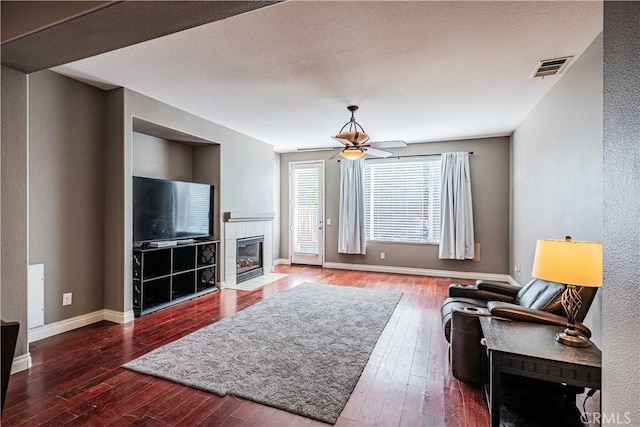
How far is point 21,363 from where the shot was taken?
2445mm

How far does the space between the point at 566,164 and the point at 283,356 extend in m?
3.13

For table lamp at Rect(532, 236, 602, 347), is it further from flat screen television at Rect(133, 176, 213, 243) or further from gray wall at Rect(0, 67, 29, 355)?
flat screen television at Rect(133, 176, 213, 243)

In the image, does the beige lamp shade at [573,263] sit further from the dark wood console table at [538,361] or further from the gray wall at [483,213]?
the gray wall at [483,213]

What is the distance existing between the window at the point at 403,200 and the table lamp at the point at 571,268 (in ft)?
14.5

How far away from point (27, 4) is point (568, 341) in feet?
12.2

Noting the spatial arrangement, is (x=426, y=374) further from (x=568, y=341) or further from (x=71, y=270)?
(x=71, y=270)

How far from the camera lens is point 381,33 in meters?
2.38

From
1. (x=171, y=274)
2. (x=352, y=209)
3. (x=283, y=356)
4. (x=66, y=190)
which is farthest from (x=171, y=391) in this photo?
(x=352, y=209)

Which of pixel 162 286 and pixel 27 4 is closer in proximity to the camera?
pixel 27 4

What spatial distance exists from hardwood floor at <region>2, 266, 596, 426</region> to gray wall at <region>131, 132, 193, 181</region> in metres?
2.14

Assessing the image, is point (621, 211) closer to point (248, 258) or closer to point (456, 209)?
point (456, 209)

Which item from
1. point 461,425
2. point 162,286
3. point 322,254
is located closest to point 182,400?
point 461,425

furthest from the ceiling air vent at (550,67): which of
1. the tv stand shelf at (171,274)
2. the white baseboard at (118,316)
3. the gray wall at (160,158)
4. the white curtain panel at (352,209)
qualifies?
the white baseboard at (118,316)

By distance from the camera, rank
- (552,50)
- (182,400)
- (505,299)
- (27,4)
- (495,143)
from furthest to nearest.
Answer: (495,143)
(505,299)
(552,50)
(182,400)
(27,4)
